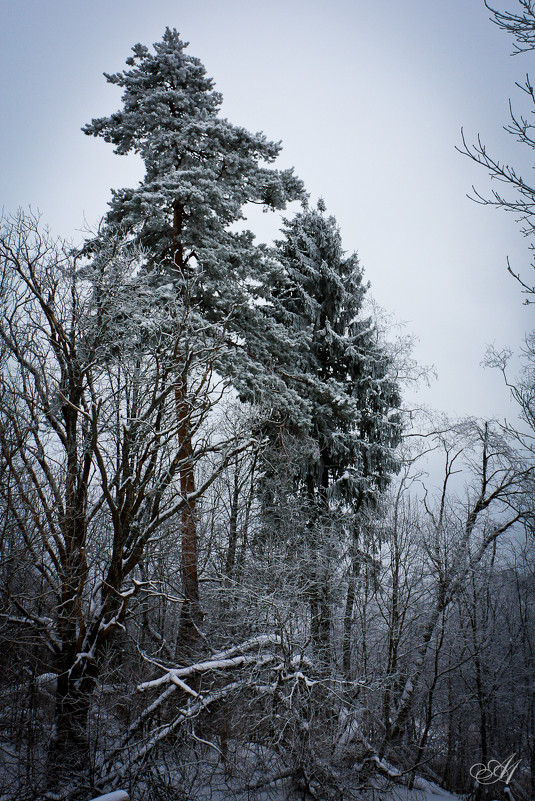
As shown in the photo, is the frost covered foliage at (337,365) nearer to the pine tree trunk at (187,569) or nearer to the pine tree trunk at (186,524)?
the pine tree trunk at (186,524)

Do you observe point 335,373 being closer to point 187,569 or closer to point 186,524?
point 186,524

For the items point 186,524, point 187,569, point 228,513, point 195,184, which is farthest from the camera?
point 228,513

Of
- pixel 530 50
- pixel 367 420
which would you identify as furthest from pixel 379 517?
pixel 530 50

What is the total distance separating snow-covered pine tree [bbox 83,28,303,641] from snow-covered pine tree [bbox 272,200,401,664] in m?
2.04

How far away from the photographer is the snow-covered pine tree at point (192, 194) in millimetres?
11664

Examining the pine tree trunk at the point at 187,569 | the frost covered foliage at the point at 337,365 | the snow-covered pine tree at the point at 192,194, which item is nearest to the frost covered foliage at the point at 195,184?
the snow-covered pine tree at the point at 192,194

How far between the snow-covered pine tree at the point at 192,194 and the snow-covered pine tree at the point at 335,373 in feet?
6.70

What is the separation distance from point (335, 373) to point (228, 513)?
6.27m

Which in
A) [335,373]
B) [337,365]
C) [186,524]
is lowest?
[186,524]

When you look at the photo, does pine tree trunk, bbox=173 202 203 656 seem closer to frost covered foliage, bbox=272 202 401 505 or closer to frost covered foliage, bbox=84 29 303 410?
frost covered foliage, bbox=84 29 303 410

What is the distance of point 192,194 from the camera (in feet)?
37.4

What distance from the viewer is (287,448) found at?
13680 millimetres

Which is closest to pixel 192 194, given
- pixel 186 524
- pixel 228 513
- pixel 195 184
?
pixel 195 184

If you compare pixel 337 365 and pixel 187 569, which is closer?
pixel 187 569
